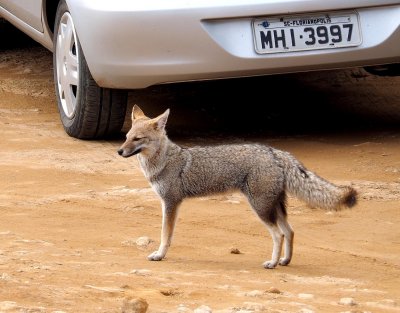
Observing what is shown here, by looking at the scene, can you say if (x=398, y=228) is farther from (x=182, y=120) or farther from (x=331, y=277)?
(x=182, y=120)

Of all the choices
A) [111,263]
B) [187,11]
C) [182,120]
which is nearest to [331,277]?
[111,263]

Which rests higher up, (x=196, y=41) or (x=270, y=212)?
(x=196, y=41)

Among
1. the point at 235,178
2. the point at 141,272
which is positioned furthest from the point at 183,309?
the point at 235,178

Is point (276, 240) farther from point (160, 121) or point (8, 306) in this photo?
point (8, 306)

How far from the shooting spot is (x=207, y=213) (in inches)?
296

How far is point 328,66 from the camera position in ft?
28.7

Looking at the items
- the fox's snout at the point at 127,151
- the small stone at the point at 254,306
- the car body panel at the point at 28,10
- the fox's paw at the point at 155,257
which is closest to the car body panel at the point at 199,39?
the car body panel at the point at 28,10

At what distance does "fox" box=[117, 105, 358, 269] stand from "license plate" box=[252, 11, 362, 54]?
178cm

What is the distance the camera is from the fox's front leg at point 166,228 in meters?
6.53

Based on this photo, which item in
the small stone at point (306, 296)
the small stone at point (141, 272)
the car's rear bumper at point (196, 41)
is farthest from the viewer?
the car's rear bumper at point (196, 41)

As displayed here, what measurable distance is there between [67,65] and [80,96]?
0.37 meters

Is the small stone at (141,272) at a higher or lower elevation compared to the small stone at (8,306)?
lower

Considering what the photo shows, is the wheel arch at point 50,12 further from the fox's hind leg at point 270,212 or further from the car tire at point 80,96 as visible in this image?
the fox's hind leg at point 270,212

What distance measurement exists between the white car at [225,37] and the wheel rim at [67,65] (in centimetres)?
32
